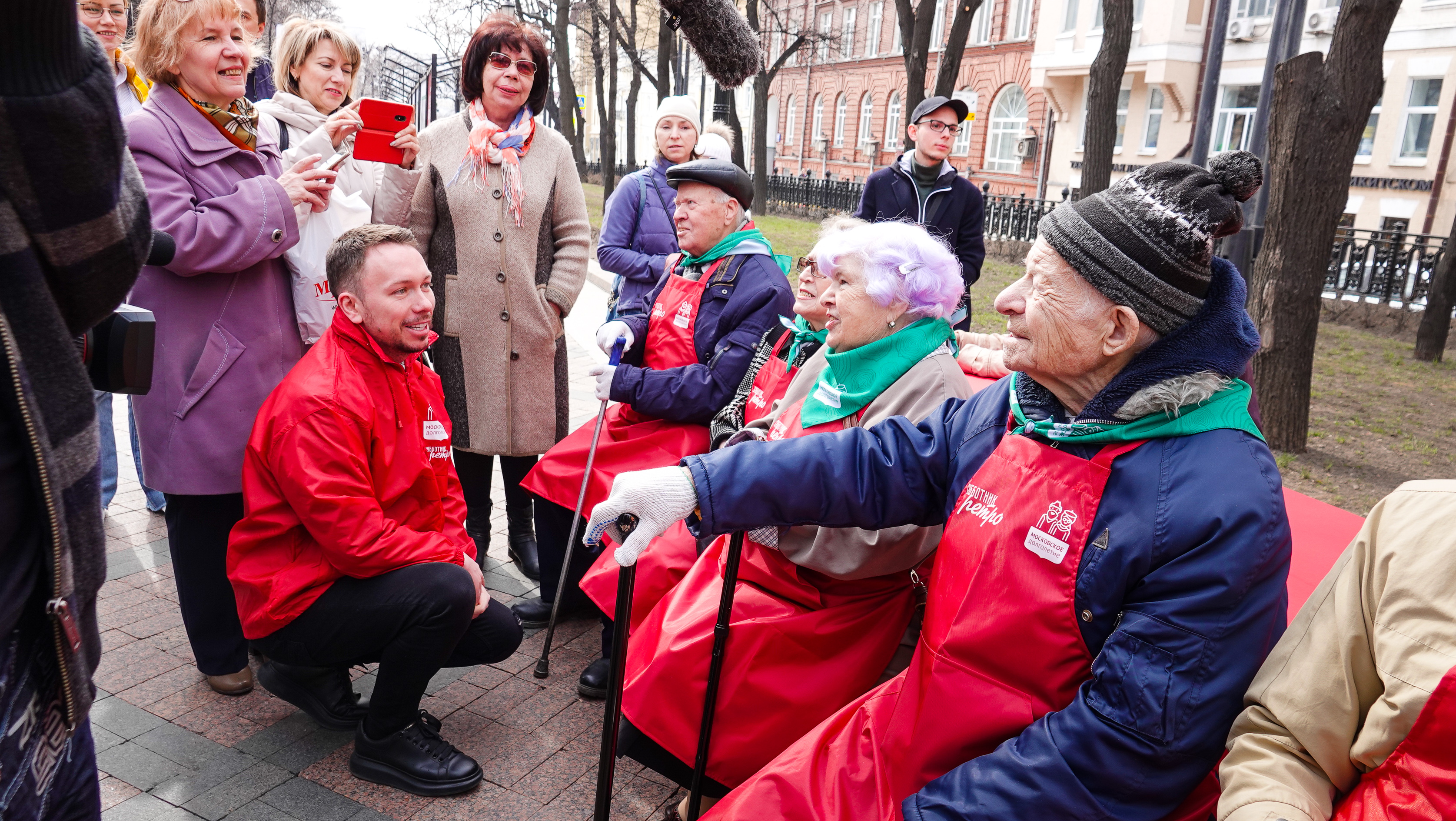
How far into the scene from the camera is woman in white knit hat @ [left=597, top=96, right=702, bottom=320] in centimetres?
534

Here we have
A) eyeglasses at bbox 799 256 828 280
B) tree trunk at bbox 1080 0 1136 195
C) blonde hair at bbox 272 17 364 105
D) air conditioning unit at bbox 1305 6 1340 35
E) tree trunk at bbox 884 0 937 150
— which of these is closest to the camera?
eyeglasses at bbox 799 256 828 280

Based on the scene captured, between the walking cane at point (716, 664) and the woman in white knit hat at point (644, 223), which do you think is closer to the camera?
the walking cane at point (716, 664)

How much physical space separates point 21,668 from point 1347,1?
770 centimetres

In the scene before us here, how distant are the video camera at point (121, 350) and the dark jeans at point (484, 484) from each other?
2.85m

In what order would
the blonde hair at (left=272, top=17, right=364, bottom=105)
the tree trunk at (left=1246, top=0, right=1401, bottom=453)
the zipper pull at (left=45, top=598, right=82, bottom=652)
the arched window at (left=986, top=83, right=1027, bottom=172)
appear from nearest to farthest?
the zipper pull at (left=45, top=598, right=82, bottom=652)
the blonde hair at (left=272, top=17, right=364, bottom=105)
the tree trunk at (left=1246, top=0, right=1401, bottom=453)
the arched window at (left=986, top=83, right=1027, bottom=172)

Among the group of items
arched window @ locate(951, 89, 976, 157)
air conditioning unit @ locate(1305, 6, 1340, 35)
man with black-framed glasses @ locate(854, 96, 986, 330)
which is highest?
air conditioning unit @ locate(1305, 6, 1340, 35)

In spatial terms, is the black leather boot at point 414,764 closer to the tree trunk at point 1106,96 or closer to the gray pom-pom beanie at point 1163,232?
the gray pom-pom beanie at point 1163,232

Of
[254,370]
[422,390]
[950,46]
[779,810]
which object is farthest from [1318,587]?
[950,46]

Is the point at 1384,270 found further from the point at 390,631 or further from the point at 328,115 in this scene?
the point at 390,631

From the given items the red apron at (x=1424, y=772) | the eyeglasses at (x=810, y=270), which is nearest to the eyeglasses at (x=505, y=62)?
the eyeglasses at (x=810, y=270)

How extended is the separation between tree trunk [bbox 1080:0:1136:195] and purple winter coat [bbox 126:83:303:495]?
7456 millimetres

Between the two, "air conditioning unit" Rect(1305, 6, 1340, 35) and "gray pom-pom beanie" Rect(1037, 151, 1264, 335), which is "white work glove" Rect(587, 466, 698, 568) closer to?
"gray pom-pom beanie" Rect(1037, 151, 1264, 335)

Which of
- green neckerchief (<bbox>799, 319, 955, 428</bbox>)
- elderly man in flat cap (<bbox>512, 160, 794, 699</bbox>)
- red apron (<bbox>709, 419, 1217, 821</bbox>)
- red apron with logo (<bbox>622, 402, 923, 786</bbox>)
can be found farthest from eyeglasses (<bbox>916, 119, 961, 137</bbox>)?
red apron (<bbox>709, 419, 1217, 821</bbox>)

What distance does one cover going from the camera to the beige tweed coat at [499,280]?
157 inches
